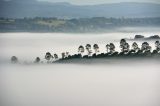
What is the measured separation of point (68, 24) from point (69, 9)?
0.11 m

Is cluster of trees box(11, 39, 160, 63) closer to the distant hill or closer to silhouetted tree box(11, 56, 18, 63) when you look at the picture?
silhouetted tree box(11, 56, 18, 63)

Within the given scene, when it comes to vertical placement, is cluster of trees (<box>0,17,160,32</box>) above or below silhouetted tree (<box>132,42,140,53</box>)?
above

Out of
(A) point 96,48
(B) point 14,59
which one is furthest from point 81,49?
(B) point 14,59

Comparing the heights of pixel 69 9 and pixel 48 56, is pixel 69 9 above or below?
above

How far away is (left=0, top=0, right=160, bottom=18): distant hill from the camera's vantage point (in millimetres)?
2074

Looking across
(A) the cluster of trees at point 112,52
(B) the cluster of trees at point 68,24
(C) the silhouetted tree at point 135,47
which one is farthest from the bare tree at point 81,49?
(C) the silhouetted tree at point 135,47

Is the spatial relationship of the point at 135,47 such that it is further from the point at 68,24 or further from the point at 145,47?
the point at 68,24

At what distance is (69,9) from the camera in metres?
2.07

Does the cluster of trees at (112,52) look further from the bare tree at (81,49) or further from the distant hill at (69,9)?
the distant hill at (69,9)

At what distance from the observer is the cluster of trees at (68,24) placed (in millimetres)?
2092

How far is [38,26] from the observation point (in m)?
2.11

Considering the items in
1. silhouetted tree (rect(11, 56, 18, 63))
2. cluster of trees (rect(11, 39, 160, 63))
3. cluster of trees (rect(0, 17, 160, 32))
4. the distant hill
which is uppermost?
the distant hill

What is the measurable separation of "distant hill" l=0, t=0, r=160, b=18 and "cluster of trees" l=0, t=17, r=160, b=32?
0.03 metres

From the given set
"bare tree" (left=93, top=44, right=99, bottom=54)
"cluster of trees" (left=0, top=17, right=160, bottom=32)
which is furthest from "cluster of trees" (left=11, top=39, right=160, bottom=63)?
"cluster of trees" (left=0, top=17, right=160, bottom=32)
